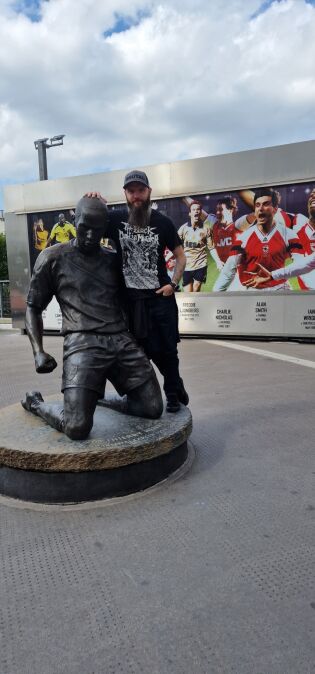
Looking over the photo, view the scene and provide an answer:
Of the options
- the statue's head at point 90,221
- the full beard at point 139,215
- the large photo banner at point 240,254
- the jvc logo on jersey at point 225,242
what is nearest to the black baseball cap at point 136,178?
the full beard at point 139,215

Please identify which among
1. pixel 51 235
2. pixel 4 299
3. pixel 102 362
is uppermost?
pixel 51 235

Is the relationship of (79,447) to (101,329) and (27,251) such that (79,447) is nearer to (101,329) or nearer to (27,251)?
(101,329)

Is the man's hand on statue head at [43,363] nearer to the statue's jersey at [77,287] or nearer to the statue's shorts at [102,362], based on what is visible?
the statue's shorts at [102,362]

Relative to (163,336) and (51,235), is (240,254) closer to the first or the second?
(51,235)

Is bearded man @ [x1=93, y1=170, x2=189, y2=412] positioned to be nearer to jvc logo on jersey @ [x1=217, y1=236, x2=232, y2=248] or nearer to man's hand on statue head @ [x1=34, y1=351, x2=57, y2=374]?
man's hand on statue head @ [x1=34, y1=351, x2=57, y2=374]

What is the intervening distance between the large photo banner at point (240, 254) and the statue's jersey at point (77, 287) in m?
6.73

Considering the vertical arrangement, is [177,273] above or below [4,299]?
above

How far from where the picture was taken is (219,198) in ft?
30.4

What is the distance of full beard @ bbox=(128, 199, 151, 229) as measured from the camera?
9.59 ft

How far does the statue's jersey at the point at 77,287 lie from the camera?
278 cm

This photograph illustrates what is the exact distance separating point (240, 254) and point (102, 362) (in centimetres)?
711

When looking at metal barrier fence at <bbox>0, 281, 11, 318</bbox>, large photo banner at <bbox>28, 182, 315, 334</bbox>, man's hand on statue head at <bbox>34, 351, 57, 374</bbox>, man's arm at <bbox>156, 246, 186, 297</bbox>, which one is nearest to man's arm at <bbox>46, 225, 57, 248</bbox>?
large photo banner at <bbox>28, 182, 315, 334</bbox>

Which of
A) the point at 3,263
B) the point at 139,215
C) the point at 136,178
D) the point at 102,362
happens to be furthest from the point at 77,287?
the point at 3,263

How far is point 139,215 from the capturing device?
294 cm
